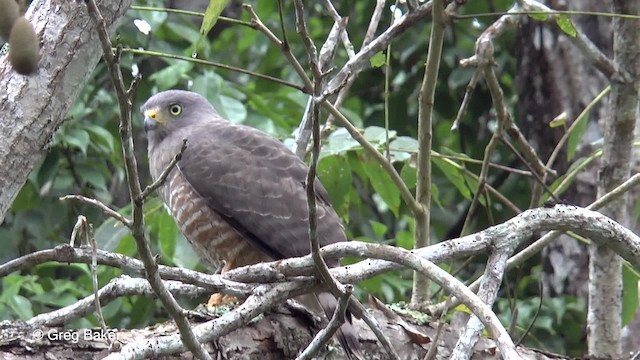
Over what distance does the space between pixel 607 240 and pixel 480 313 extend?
78 centimetres

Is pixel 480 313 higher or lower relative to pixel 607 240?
lower

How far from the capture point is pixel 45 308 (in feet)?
16.6

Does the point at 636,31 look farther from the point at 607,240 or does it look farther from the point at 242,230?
the point at 242,230

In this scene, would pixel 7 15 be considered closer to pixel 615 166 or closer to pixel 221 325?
pixel 221 325

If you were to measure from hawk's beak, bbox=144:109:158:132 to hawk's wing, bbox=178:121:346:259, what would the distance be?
0.52 m

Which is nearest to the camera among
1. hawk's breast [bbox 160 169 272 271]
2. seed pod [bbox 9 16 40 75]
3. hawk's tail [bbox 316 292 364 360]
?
seed pod [bbox 9 16 40 75]

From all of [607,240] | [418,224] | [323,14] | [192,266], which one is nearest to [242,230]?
[192,266]

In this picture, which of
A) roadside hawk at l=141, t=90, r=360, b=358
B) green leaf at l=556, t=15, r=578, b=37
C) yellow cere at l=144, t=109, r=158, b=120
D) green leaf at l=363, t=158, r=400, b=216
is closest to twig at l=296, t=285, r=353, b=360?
roadside hawk at l=141, t=90, r=360, b=358

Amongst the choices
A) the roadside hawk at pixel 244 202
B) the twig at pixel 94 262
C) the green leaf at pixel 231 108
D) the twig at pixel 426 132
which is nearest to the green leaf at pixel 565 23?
the twig at pixel 426 132

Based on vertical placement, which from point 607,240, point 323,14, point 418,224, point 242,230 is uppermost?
point 323,14

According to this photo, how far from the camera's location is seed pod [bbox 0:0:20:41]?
135 centimetres

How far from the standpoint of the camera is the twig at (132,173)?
1687 mm

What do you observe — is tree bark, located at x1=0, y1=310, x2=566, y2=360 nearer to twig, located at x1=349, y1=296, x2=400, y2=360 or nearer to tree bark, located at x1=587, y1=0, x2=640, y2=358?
twig, located at x1=349, y1=296, x2=400, y2=360

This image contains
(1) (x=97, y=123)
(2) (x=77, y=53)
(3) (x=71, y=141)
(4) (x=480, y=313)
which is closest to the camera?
(4) (x=480, y=313)
